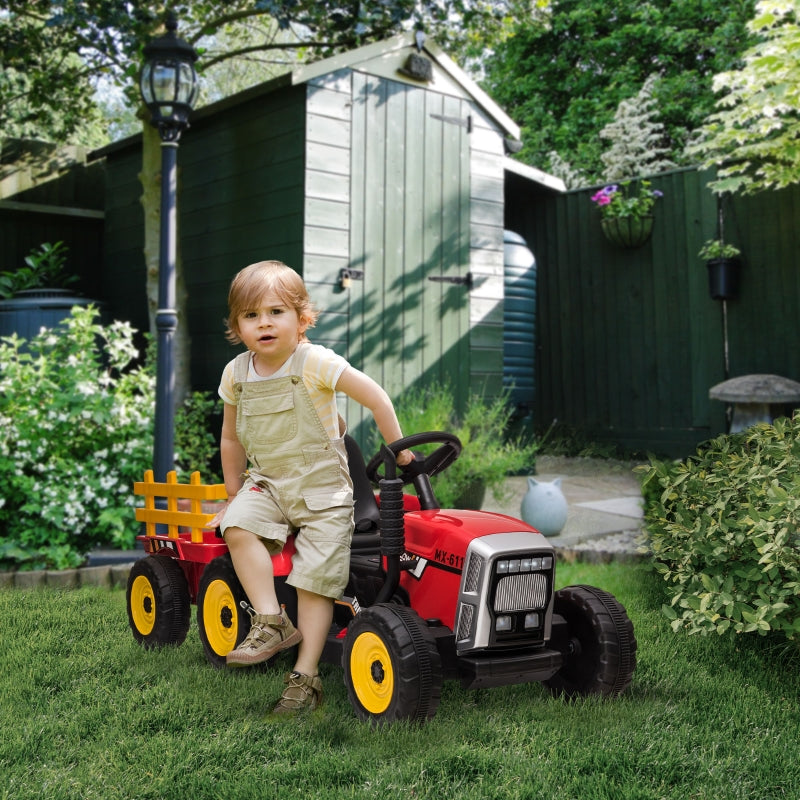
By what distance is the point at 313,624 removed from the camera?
2506 mm

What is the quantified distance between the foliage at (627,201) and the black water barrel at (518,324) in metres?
1.18

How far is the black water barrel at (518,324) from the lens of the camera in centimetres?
805

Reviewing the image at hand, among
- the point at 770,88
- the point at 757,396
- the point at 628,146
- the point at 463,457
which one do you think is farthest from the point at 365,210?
the point at 628,146

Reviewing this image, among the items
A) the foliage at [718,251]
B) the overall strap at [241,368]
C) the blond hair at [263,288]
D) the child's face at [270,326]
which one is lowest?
the overall strap at [241,368]

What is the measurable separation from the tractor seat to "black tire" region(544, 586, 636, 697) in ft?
1.91

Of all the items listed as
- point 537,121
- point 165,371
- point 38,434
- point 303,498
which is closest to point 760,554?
point 303,498

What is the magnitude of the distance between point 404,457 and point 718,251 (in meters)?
6.58

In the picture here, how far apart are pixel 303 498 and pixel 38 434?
98.9 inches

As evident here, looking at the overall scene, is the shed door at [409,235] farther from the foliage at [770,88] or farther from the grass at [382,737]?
the grass at [382,737]

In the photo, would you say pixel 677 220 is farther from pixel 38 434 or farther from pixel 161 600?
pixel 161 600

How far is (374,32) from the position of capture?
6.77m

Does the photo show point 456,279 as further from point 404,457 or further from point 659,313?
point 404,457

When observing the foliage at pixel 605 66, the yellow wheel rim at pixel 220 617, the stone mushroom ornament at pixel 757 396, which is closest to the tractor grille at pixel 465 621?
the yellow wheel rim at pixel 220 617

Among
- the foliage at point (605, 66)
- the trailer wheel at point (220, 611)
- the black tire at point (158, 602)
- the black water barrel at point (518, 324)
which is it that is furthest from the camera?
the foliage at point (605, 66)
